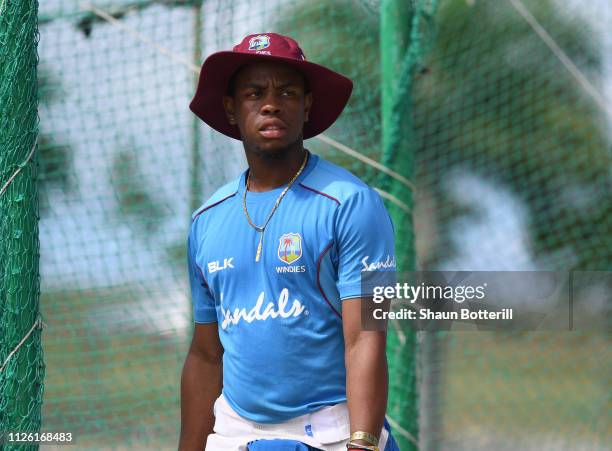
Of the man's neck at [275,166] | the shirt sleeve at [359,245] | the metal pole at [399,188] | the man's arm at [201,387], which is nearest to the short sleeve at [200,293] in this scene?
the man's arm at [201,387]

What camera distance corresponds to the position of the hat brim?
108 inches

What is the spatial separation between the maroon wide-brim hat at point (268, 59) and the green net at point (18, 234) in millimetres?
887

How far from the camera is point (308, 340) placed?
101 inches

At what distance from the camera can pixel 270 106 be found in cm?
268

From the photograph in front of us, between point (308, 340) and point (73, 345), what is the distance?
3.06m

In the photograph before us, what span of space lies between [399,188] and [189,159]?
3.68 ft

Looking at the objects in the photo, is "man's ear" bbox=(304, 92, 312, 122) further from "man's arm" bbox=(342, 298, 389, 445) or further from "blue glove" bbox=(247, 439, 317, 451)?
"blue glove" bbox=(247, 439, 317, 451)

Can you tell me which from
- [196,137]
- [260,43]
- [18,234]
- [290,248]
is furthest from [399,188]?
[290,248]

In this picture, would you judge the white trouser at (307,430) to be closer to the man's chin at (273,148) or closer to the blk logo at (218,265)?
the blk logo at (218,265)

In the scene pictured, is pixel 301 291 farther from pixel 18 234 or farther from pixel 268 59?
pixel 18 234

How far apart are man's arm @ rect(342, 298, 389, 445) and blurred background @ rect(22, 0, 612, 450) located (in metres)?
2.06

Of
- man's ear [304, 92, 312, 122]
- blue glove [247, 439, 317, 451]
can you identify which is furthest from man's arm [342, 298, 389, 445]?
man's ear [304, 92, 312, 122]

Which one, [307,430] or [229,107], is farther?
[229,107]

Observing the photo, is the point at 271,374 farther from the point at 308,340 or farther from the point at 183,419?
the point at 183,419
